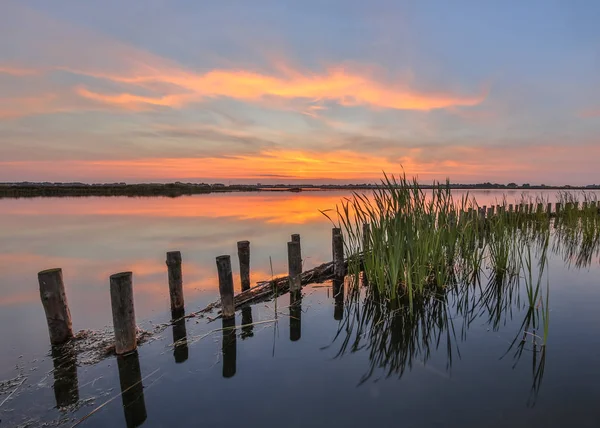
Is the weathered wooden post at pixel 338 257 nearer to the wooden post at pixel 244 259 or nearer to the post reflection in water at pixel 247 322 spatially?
the wooden post at pixel 244 259

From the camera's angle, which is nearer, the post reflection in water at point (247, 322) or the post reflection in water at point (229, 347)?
the post reflection in water at point (229, 347)

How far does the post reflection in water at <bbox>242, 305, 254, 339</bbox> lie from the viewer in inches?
224

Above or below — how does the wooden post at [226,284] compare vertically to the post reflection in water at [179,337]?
above

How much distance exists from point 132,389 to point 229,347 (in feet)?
4.95

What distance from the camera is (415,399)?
3971 millimetres

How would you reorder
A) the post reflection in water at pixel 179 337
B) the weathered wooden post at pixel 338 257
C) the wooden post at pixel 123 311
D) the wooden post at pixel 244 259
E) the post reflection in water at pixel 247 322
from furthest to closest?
the weathered wooden post at pixel 338 257, the wooden post at pixel 244 259, the post reflection in water at pixel 247 322, the post reflection in water at pixel 179 337, the wooden post at pixel 123 311

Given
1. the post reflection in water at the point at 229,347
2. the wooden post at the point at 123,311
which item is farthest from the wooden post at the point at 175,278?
the wooden post at the point at 123,311

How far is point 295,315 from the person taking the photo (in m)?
6.48

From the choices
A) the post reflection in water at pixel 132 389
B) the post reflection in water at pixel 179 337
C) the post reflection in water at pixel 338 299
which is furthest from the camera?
the post reflection in water at pixel 338 299

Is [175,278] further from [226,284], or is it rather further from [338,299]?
[338,299]

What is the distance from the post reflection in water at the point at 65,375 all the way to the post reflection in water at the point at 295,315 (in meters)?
3.17

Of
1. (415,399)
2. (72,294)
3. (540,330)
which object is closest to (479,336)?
(540,330)

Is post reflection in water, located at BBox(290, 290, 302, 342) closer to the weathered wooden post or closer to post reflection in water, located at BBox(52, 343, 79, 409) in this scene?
the weathered wooden post

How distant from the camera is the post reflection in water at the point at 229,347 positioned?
468 centimetres
